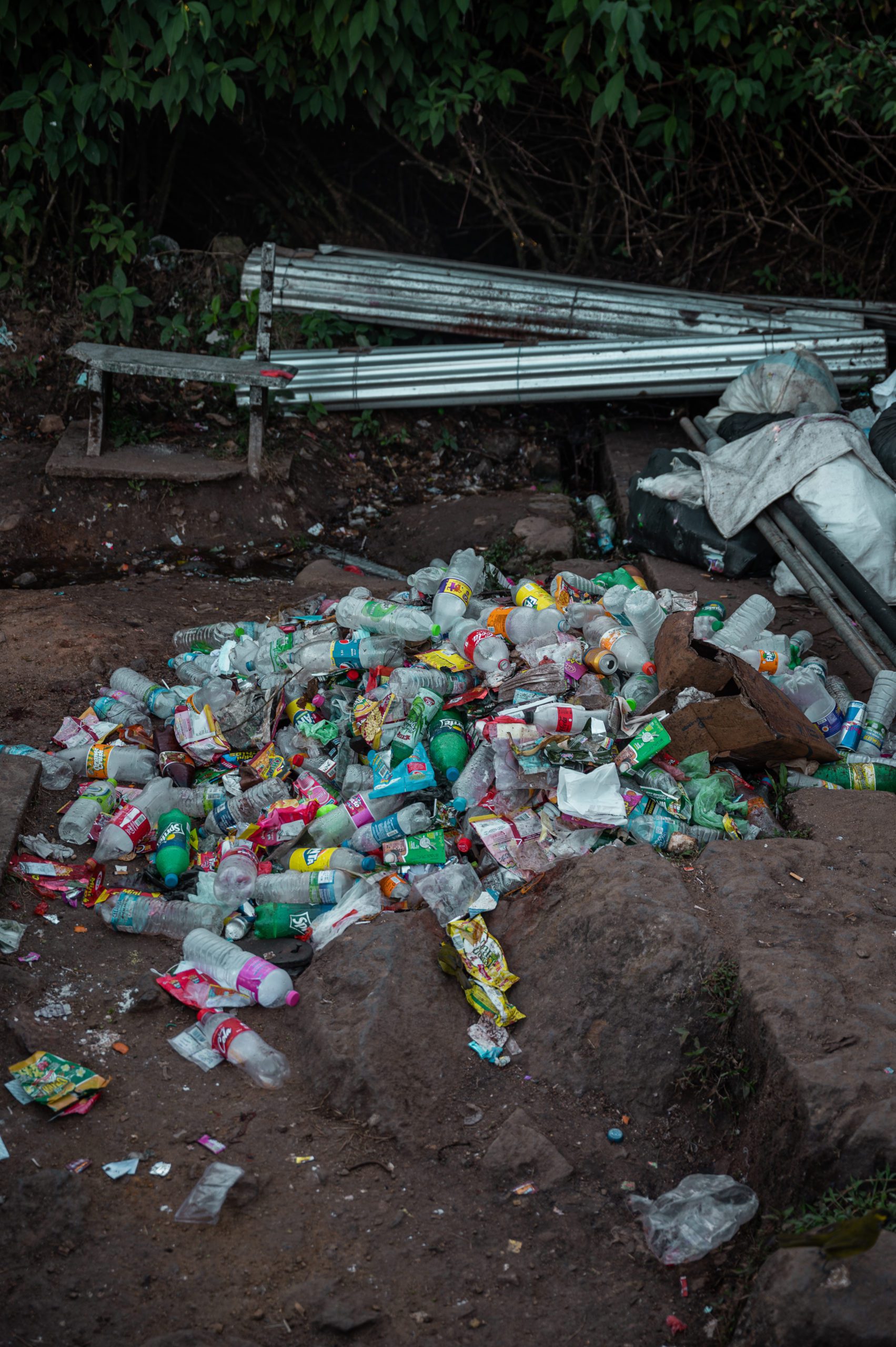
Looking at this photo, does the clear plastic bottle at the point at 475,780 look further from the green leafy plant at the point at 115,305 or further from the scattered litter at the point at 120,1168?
the green leafy plant at the point at 115,305

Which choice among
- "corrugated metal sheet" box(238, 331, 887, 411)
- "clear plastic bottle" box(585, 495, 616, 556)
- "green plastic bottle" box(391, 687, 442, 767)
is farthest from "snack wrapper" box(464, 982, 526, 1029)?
"corrugated metal sheet" box(238, 331, 887, 411)

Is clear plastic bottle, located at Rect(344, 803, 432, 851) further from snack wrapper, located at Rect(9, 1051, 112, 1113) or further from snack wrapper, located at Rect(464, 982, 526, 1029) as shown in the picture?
snack wrapper, located at Rect(9, 1051, 112, 1113)

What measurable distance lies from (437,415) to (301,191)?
1936 millimetres

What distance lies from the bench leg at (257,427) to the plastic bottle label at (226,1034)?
3.72m

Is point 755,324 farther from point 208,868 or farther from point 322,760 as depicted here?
point 208,868

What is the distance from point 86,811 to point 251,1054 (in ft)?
3.73

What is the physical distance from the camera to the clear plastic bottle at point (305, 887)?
A: 262cm

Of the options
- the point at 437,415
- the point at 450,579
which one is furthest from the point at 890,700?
the point at 437,415

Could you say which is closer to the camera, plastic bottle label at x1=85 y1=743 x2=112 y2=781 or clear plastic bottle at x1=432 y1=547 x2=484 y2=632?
plastic bottle label at x1=85 y1=743 x2=112 y2=781

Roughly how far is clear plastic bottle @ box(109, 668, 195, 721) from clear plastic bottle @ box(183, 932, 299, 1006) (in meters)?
1.21

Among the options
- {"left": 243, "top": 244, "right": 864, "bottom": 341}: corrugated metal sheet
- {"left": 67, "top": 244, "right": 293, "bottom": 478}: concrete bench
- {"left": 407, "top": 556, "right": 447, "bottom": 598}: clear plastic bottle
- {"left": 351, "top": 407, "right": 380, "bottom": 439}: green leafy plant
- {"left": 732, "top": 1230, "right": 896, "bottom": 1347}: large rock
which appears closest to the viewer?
{"left": 732, "top": 1230, "right": 896, "bottom": 1347}: large rock

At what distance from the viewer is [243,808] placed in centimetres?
298

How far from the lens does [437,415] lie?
6145 millimetres

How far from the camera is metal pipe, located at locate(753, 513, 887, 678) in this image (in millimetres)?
3342
